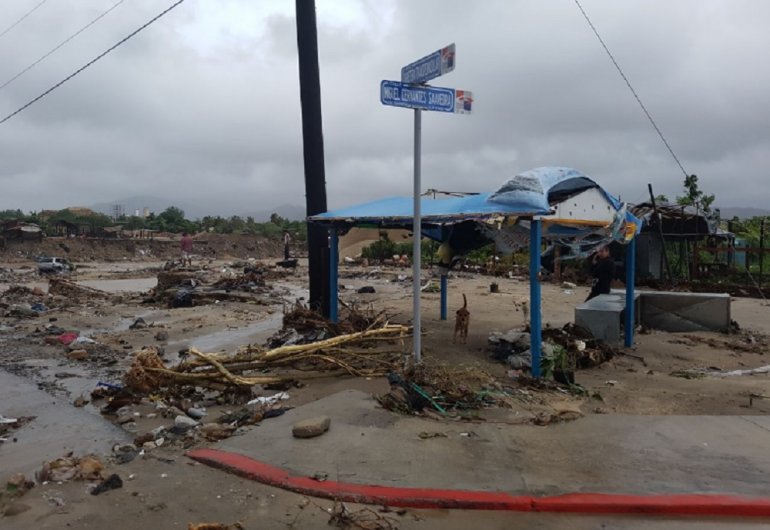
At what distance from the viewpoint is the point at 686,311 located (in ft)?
39.6

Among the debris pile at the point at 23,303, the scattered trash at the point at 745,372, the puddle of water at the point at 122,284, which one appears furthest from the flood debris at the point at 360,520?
the puddle of water at the point at 122,284

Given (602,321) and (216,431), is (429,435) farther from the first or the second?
(602,321)

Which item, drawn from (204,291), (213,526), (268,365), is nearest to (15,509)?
(213,526)

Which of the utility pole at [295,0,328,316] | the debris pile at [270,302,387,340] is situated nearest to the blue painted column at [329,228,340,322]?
the utility pole at [295,0,328,316]

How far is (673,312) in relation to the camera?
478 inches

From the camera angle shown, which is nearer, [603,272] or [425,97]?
[425,97]

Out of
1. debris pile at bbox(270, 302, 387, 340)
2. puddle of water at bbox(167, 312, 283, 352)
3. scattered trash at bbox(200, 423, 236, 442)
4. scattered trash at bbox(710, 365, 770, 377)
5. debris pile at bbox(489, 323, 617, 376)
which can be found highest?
debris pile at bbox(270, 302, 387, 340)

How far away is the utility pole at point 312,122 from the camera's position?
34.4 feet

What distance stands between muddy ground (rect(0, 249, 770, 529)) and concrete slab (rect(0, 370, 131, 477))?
3.6 inches

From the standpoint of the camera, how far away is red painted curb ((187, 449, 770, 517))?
13.3 feet

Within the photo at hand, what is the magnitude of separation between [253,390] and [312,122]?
5.23m

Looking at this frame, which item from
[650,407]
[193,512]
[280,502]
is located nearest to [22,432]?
[193,512]

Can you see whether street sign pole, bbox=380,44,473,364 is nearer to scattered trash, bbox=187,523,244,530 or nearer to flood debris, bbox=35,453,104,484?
scattered trash, bbox=187,523,244,530

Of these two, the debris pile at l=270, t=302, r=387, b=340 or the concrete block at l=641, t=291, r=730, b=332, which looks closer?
the debris pile at l=270, t=302, r=387, b=340
